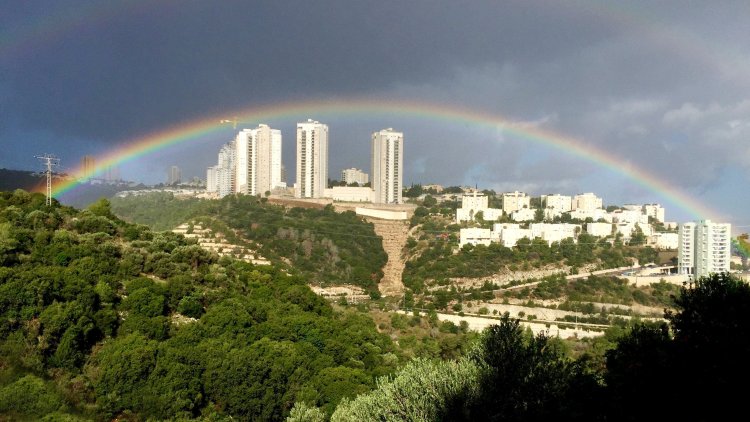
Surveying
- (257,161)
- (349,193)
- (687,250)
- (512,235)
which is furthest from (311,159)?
(687,250)

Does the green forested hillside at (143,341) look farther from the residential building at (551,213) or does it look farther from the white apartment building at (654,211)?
the white apartment building at (654,211)

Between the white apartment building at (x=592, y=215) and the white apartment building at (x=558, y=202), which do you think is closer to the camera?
the white apartment building at (x=592, y=215)

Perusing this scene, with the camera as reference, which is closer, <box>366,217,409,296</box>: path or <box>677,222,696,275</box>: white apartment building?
<box>366,217,409,296</box>: path

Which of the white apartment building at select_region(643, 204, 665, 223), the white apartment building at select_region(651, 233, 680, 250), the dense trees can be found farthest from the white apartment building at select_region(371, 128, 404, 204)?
the dense trees

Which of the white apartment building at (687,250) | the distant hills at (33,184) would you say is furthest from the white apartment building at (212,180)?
the white apartment building at (687,250)

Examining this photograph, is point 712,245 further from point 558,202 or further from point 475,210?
point 558,202

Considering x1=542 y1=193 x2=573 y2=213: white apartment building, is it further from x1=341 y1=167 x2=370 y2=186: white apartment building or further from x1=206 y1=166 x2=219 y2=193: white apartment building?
x1=206 y1=166 x2=219 y2=193: white apartment building

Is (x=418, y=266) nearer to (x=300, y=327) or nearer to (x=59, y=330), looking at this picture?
(x=300, y=327)
